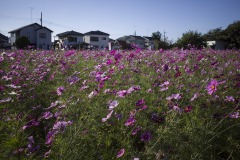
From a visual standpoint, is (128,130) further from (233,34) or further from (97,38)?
(97,38)

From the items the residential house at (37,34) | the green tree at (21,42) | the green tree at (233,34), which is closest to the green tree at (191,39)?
the green tree at (233,34)

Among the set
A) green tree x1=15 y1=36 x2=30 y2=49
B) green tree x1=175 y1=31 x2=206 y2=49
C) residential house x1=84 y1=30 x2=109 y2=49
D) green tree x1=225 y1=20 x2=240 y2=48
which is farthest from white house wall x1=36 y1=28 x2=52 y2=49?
green tree x1=225 y1=20 x2=240 y2=48

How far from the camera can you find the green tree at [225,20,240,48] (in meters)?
35.2

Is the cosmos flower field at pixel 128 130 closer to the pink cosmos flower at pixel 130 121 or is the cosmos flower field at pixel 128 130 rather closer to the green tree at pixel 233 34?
the pink cosmos flower at pixel 130 121

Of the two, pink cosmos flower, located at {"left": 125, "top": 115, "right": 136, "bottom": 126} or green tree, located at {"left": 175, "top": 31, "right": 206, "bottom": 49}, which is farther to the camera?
green tree, located at {"left": 175, "top": 31, "right": 206, "bottom": 49}

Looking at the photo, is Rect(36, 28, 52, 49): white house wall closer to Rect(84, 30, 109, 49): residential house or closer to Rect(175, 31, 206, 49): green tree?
Rect(84, 30, 109, 49): residential house

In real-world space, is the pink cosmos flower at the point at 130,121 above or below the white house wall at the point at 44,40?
below

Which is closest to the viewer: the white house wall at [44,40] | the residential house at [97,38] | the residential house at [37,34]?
the residential house at [37,34]

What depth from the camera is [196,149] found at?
5.46ft

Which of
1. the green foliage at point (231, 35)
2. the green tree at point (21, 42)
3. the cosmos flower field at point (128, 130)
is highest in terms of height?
the green foliage at point (231, 35)

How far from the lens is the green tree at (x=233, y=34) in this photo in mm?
35219

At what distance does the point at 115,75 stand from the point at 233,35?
38462mm

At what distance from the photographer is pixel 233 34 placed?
36594mm

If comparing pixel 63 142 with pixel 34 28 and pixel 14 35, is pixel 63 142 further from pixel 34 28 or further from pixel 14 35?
pixel 14 35
